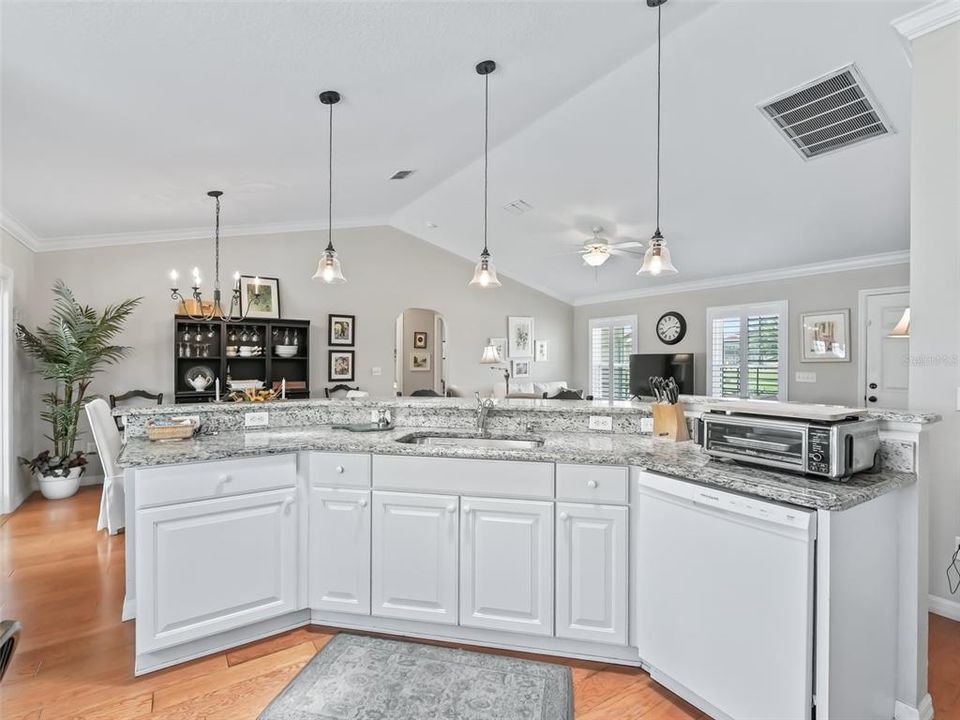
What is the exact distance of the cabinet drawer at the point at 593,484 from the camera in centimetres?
201

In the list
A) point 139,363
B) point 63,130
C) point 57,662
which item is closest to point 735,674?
point 57,662

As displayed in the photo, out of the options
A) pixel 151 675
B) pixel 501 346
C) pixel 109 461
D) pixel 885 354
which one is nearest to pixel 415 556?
pixel 151 675

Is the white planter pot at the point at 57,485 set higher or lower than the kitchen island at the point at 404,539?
lower

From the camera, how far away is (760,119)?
3654mm

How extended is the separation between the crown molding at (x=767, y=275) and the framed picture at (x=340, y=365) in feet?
14.1

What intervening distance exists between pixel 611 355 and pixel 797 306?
9.52 ft

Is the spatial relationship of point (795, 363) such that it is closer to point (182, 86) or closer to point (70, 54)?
point (182, 86)

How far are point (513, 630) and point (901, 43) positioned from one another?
3.77m

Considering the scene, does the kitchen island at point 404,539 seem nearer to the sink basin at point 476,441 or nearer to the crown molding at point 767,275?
the sink basin at point 476,441

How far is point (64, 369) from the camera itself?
14.9 feet

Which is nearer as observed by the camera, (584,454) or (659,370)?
(584,454)

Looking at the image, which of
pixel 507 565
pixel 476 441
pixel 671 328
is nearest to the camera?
pixel 507 565

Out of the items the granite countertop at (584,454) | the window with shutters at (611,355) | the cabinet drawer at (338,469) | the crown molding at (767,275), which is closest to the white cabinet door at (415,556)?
the cabinet drawer at (338,469)

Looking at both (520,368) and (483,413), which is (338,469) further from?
(520,368)
